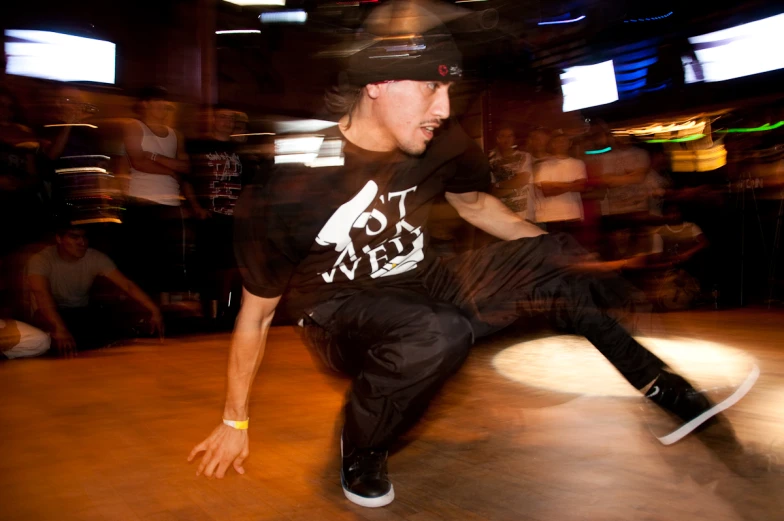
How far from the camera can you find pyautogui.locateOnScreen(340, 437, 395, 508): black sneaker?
177 cm

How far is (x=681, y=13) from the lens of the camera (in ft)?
27.9

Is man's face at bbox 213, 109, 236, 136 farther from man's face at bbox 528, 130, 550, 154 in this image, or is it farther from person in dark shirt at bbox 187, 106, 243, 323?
man's face at bbox 528, 130, 550, 154

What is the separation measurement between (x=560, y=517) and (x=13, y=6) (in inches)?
342

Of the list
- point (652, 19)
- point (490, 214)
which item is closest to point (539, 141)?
point (490, 214)

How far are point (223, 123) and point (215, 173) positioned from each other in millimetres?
388

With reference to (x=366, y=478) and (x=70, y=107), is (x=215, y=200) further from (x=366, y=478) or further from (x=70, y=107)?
(x=366, y=478)

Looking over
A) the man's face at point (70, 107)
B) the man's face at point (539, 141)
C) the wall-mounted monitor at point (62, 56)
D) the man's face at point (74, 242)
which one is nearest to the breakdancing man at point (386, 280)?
the man's face at point (74, 242)

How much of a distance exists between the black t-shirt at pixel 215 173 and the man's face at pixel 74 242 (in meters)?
0.84

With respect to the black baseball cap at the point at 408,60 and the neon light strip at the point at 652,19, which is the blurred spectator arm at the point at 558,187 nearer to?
the black baseball cap at the point at 408,60

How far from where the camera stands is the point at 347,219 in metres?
1.94

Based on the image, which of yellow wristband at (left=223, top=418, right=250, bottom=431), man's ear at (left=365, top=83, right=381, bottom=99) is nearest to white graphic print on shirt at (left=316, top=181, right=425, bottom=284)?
man's ear at (left=365, top=83, right=381, bottom=99)

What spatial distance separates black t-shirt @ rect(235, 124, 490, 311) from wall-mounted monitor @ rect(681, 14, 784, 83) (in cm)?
741

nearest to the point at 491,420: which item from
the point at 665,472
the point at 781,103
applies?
the point at 665,472

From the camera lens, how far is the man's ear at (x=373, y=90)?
1.98m
